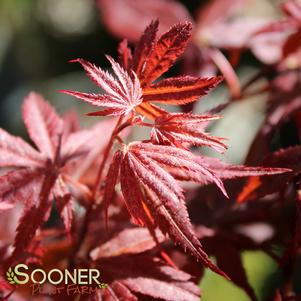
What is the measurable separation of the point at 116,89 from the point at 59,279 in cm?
37

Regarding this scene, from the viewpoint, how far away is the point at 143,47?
25.4 inches

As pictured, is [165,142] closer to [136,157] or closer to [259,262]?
[136,157]

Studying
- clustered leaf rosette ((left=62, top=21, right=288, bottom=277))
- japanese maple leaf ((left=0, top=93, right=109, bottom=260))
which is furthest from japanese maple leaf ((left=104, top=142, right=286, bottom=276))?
japanese maple leaf ((left=0, top=93, right=109, bottom=260))

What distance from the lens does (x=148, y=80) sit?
640 millimetres

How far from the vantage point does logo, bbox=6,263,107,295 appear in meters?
0.71

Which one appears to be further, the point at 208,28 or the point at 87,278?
the point at 208,28

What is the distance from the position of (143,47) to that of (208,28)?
0.54m

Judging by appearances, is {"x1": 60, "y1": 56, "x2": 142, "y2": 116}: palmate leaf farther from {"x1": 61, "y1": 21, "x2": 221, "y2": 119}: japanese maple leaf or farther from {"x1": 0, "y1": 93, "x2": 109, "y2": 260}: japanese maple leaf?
{"x1": 0, "y1": 93, "x2": 109, "y2": 260}: japanese maple leaf

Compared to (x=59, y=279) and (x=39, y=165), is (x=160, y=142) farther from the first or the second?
(x=59, y=279)

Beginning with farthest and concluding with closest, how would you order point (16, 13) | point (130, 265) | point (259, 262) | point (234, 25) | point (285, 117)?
point (16, 13) < point (259, 262) < point (234, 25) < point (285, 117) < point (130, 265)

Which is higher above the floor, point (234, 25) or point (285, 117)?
point (234, 25)

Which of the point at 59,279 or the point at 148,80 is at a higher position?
the point at 148,80

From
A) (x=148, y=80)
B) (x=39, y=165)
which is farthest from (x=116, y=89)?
(x=39, y=165)

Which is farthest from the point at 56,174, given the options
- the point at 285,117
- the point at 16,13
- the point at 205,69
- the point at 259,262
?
the point at 16,13
